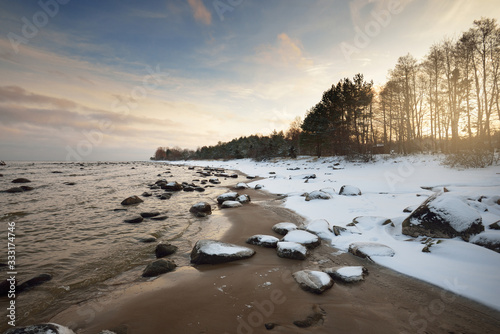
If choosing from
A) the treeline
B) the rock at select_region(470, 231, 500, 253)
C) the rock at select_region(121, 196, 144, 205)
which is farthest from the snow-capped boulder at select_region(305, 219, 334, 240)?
the treeline

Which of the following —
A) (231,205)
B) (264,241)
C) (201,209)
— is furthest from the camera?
(231,205)

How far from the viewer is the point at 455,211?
421 centimetres

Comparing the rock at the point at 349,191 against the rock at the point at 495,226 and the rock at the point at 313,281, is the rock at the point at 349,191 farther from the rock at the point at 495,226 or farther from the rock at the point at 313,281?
the rock at the point at 313,281

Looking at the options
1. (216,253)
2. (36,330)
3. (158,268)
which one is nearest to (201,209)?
(216,253)

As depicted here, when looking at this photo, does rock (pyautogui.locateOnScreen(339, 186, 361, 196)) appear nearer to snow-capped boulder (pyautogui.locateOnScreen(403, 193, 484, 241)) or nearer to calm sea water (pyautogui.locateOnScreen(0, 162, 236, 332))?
snow-capped boulder (pyautogui.locateOnScreen(403, 193, 484, 241))

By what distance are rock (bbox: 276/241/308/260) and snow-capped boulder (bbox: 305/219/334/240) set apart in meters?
1.21

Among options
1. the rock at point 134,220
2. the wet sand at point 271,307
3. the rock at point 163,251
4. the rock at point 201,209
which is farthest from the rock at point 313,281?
the rock at point 134,220

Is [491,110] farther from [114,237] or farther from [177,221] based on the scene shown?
[114,237]

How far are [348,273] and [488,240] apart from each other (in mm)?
2791

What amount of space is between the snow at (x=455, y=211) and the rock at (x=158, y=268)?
5.78 metres

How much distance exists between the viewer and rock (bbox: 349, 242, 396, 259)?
12.8 ft

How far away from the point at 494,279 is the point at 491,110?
2648 centimetres

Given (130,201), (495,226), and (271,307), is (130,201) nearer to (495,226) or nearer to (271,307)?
(271,307)

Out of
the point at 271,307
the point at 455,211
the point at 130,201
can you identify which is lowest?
the point at 271,307
